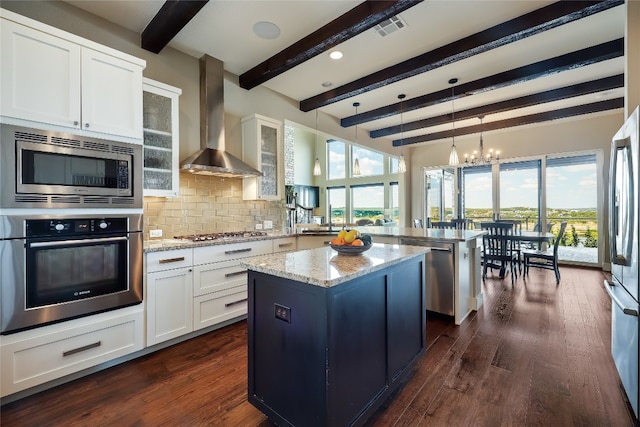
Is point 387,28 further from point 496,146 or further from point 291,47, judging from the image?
point 496,146

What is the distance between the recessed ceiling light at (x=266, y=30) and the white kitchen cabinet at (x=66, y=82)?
1073 millimetres

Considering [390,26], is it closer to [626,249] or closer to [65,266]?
[626,249]

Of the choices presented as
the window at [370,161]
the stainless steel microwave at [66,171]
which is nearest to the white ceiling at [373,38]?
the stainless steel microwave at [66,171]

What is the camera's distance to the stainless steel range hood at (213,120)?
10.3 feet

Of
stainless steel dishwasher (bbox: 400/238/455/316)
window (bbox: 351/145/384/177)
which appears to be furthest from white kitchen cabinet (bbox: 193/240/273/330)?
window (bbox: 351/145/384/177)

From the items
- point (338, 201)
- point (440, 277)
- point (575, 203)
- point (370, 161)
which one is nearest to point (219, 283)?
point (440, 277)

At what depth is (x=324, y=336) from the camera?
4.33 ft

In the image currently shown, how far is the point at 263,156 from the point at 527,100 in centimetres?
415

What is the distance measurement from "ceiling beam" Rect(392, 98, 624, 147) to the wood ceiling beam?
418 centimetres

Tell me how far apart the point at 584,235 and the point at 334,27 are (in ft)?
20.9

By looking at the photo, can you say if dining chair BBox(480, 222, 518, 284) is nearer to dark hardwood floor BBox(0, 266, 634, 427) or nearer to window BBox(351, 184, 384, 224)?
dark hardwood floor BBox(0, 266, 634, 427)

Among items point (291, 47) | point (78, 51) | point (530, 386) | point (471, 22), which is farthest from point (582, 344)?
point (78, 51)

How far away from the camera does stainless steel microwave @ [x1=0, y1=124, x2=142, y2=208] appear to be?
1767mm

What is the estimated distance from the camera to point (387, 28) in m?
2.69
